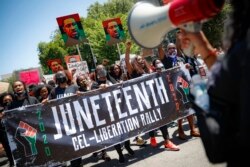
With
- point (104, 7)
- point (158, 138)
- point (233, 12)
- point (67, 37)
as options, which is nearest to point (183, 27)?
point (233, 12)

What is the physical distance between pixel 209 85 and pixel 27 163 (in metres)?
4.44

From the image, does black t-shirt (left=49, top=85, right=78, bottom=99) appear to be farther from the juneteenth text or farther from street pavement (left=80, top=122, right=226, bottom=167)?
street pavement (left=80, top=122, right=226, bottom=167)

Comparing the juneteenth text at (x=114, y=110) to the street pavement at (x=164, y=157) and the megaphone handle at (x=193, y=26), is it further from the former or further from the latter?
the megaphone handle at (x=193, y=26)

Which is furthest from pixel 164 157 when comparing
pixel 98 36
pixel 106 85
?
pixel 98 36

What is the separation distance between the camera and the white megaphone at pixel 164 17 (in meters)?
1.32

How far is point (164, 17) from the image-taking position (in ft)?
5.06

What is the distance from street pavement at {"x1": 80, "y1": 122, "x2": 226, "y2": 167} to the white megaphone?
3.37 meters

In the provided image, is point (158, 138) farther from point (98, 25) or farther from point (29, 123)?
point (98, 25)

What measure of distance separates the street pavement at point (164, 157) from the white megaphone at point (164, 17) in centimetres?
337

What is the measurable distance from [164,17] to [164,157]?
442 centimetres

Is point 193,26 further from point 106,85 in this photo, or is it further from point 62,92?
point 62,92

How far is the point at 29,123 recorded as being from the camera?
509cm

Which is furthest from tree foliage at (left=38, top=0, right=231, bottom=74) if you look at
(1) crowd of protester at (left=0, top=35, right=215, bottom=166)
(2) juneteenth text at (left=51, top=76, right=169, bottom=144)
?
(2) juneteenth text at (left=51, top=76, right=169, bottom=144)

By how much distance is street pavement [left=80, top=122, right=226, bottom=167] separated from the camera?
498 cm
